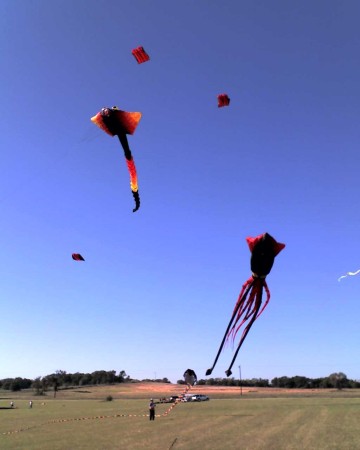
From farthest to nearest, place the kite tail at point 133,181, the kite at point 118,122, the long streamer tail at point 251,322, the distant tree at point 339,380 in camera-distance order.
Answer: the distant tree at point 339,380 < the kite at point 118,122 < the kite tail at point 133,181 < the long streamer tail at point 251,322

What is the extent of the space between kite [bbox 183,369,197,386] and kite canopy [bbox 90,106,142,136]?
20.8 feet

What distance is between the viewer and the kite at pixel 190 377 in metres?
9.86

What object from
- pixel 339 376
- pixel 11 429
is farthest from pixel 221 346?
pixel 339 376

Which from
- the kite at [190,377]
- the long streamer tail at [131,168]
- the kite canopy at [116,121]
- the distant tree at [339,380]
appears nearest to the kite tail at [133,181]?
the long streamer tail at [131,168]

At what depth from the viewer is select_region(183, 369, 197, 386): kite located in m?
9.86

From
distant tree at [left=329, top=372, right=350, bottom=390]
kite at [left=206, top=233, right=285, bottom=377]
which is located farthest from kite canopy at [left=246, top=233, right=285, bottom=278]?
distant tree at [left=329, top=372, right=350, bottom=390]

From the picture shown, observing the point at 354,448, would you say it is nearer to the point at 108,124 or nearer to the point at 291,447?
the point at 291,447

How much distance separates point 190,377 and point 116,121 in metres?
6.87

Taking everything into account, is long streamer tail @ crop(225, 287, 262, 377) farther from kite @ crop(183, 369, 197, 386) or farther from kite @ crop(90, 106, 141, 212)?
kite @ crop(90, 106, 141, 212)

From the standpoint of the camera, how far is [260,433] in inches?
1308

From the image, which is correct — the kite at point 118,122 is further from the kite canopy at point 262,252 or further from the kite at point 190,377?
the kite at point 190,377

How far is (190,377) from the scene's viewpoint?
9867 millimetres

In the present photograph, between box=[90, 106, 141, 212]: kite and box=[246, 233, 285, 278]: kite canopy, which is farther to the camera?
box=[90, 106, 141, 212]: kite

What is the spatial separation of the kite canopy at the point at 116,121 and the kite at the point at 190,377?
6.33m
